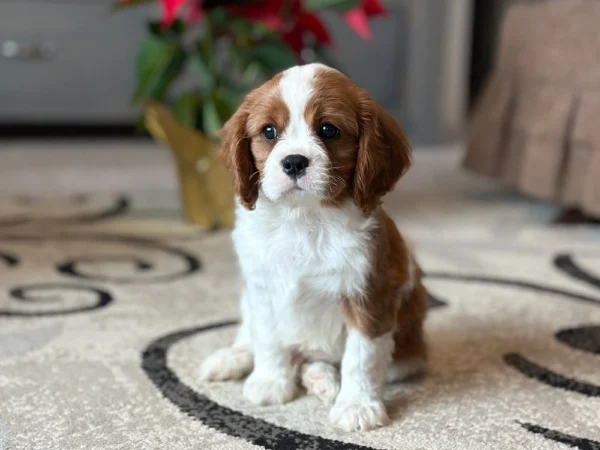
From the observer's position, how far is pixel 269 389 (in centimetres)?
94

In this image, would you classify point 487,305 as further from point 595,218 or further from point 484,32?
point 484,32

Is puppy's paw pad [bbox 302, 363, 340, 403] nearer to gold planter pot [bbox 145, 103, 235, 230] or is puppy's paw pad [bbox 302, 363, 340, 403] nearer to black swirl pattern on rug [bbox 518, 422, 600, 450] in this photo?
black swirl pattern on rug [bbox 518, 422, 600, 450]

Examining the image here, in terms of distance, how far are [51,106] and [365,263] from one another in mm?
2430

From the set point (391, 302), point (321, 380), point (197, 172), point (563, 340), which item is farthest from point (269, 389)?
point (197, 172)

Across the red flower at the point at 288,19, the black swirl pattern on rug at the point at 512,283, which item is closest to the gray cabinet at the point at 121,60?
the red flower at the point at 288,19

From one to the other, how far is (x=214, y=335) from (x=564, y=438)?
1.76ft

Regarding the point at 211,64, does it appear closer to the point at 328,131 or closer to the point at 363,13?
the point at 363,13

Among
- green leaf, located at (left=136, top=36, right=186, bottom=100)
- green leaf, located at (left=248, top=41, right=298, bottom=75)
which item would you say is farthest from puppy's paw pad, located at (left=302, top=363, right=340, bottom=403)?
A: green leaf, located at (left=136, top=36, right=186, bottom=100)

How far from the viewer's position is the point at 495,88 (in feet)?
7.45

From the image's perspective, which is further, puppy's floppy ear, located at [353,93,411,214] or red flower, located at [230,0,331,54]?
red flower, located at [230,0,331,54]

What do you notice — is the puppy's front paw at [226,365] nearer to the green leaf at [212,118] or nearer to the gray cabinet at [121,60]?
the green leaf at [212,118]

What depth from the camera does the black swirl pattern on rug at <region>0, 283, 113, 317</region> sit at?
1.22m

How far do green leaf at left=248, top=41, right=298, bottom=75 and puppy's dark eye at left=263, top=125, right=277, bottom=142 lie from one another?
957 millimetres

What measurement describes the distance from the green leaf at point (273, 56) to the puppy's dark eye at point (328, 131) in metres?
0.97
